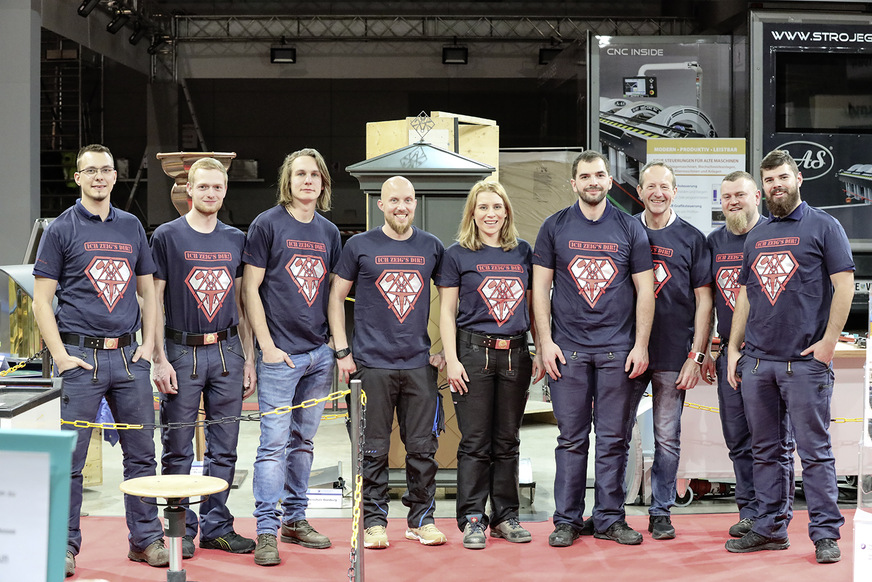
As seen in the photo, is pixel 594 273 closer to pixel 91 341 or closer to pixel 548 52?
pixel 91 341

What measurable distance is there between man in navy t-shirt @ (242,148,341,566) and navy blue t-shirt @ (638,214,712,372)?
5.10ft

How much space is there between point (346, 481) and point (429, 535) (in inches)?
58.1

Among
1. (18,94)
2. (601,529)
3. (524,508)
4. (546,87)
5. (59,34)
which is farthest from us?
(546,87)

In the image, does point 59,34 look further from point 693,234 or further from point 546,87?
point 693,234

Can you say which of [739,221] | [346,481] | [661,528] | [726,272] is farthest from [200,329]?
[739,221]

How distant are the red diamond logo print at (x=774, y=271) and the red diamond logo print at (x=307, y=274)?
76.5 inches

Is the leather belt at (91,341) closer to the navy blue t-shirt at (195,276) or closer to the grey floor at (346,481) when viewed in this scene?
the navy blue t-shirt at (195,276)

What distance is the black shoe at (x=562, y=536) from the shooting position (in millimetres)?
4020

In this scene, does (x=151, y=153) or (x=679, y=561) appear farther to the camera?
(x=151, y=153)

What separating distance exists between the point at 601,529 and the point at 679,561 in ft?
1.37

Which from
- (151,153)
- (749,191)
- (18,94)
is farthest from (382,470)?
(151,153)

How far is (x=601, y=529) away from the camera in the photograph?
416cm

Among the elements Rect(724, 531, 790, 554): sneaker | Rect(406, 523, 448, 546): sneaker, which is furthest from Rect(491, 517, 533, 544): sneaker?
Rect(724, 531, 790, 554): sneaker

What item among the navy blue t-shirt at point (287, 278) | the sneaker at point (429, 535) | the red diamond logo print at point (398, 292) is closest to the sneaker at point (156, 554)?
the navy blue t-shirt at point (287, 278)
